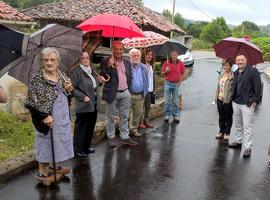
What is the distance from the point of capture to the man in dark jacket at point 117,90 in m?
6.79

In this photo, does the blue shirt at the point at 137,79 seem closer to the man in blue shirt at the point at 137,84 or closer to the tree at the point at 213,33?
the man in blue shirt at the point at 137,84

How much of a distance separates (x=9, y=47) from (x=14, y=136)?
3276 millimetres

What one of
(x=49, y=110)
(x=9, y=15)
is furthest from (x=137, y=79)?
(x=9, y=15)

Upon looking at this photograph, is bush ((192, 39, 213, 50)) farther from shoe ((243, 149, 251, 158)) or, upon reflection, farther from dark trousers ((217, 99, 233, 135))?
shoe ((243, 149, 251, 158))

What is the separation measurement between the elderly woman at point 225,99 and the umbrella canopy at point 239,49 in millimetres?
171

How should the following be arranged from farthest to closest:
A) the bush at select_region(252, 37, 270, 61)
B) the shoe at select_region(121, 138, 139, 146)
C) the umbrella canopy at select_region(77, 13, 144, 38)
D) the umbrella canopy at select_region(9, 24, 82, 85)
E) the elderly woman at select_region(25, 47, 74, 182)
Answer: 1. the bush at select_region(252, 37, 270, 61)
2. the shoe at select_region(121, 138, 139, 146)
3. the umbrella canopy at select_region(77, 13, 144, 38)
4. the umbrella canopy at select_region(9, 24, 82, 85)
5. the elderly woman at select_region(25, 47, 74, 182)

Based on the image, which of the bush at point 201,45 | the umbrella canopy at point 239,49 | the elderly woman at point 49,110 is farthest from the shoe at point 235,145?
the bush at point 201,45

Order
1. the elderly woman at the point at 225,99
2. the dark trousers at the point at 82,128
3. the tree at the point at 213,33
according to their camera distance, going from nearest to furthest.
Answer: the dark trousers at the point at 82,128, the elderly woman at the point at 225,99, the tree at the point at 213,33

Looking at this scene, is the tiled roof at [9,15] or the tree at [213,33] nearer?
the tiled roof at [9,15]

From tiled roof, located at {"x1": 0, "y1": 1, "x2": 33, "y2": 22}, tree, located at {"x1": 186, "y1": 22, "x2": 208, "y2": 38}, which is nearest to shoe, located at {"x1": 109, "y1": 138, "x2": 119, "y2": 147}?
tiled roof, located at {"x1": 0, "y1": 1, "x2": 33, "y2": 22}

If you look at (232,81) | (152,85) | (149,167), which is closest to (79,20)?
(152,85)

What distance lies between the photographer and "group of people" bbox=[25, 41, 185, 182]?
16.1ft

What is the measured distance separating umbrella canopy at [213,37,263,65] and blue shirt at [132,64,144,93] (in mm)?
1643

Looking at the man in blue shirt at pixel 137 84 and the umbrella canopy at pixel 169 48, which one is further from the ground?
the umbrella canopy at pixel 169 48
